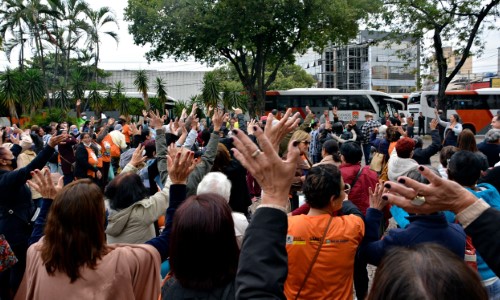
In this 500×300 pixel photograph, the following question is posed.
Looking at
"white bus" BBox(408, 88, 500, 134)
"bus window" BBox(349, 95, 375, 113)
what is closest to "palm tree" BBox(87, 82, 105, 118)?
"bus window" BBox(349, 95, 375, 113)

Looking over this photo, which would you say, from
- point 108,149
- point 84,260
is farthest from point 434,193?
point 108,149

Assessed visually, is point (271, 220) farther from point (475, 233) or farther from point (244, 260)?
point (475, 233)

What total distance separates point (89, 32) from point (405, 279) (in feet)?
110

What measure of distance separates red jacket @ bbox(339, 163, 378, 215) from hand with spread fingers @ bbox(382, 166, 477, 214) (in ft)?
10.0

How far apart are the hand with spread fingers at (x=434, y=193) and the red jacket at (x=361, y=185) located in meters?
3.06

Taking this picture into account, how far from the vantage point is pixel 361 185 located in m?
4.62

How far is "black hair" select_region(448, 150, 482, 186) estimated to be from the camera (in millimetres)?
3338

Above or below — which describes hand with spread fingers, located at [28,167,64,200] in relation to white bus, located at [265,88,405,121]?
below

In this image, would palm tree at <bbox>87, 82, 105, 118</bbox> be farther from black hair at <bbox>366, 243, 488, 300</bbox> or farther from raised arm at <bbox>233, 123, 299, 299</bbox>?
black hair at <bbox>366, 243, 488, 300</bbox>

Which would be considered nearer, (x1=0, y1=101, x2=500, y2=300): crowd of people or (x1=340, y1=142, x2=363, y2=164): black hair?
(x1=0, y1=101, x2=500, y2=300): crowd of people

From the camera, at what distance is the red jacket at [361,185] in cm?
459

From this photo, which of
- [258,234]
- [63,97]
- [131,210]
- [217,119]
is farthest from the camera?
[63,97]

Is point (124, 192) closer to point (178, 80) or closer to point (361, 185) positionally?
point (361, 185)

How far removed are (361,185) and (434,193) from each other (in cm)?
318
